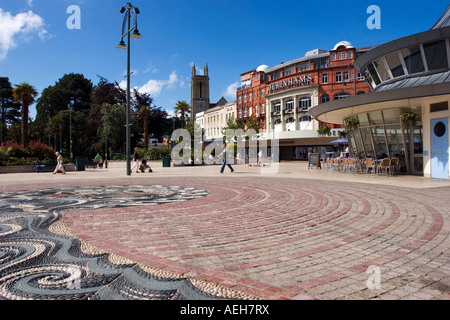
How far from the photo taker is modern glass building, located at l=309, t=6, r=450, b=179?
45.8ft

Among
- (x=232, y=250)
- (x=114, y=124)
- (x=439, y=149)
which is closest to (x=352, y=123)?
(x=439, y=149)

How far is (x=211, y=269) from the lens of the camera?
3.34 meters

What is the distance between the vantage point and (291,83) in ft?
174

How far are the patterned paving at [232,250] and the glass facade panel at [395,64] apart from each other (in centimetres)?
1239

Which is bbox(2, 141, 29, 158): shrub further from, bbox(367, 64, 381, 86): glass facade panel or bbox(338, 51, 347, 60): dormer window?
bbox(338, 51, 347, 60): dormer window

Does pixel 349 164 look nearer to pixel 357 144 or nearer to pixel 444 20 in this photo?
pixel 357 144

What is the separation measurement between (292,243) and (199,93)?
351 ft

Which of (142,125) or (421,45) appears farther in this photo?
(142,125)

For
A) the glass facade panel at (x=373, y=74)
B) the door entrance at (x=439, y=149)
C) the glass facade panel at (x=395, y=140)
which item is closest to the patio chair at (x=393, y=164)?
the glass facade panel at (x=395, y=140)

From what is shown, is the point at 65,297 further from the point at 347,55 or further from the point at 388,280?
the point at 347,55

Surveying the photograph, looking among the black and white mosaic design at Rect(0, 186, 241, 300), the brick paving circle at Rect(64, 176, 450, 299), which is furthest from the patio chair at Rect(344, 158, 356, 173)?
the black and white mosaic design at Rect(0, 186, 241, 300)
